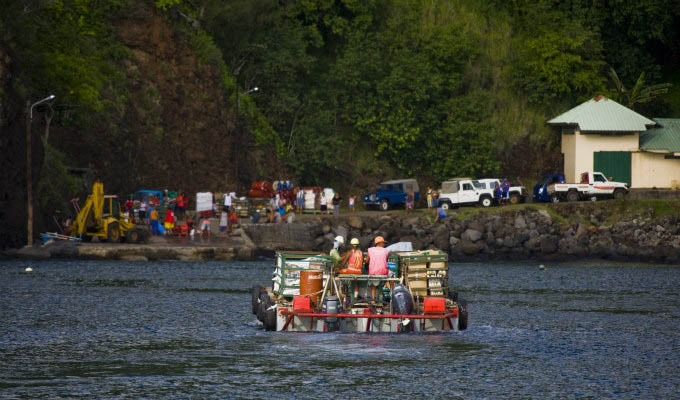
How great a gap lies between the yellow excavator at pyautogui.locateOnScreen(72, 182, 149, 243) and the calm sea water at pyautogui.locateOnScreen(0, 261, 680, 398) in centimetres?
1291

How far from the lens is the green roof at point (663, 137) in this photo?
83.9 metres

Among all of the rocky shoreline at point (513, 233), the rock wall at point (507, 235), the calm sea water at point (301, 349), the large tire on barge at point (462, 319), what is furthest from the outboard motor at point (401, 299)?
the rock wall at point (507, 235)

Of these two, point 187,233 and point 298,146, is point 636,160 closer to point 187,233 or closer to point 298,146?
point 298,146

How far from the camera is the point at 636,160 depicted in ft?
278

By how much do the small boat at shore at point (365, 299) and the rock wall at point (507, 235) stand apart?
3850 cm

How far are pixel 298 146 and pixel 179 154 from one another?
11130mm

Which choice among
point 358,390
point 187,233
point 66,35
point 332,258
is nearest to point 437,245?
point 187,233

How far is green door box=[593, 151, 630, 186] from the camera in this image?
278 ft

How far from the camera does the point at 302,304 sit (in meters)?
31.0

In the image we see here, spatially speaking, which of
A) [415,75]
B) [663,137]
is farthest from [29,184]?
[663,137]

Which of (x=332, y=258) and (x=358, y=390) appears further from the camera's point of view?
(x=332, y=258)

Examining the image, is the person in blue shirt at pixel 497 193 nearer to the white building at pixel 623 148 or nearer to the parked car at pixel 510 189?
the parked car at pixel 510 189

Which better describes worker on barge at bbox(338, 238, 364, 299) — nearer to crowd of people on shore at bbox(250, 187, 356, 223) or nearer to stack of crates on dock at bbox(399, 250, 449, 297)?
stack of crates on dock at bbox(399, 250, 449, 297)

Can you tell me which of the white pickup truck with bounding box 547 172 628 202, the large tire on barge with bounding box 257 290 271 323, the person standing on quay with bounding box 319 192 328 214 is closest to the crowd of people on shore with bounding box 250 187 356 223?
the person standing on quay with bounding box 319 192 328 214
